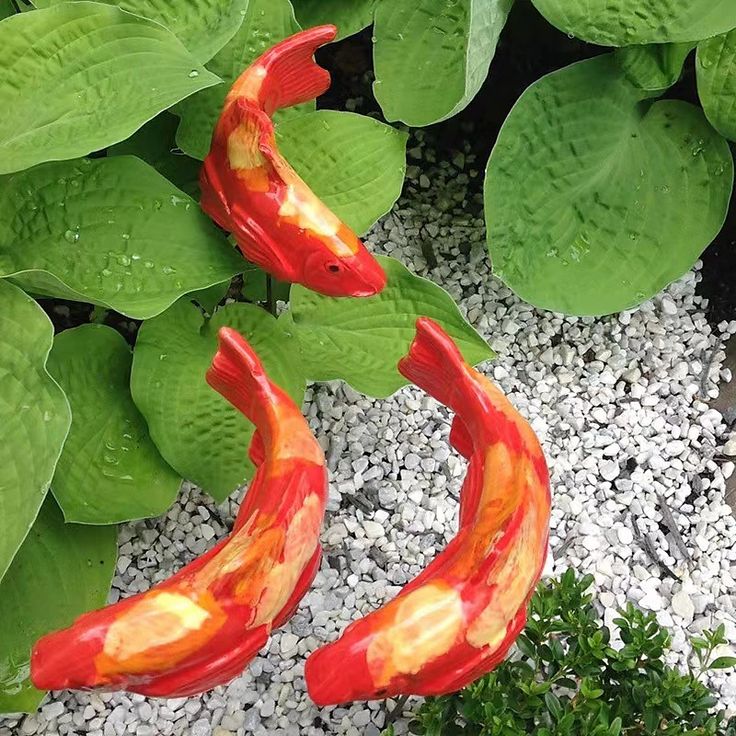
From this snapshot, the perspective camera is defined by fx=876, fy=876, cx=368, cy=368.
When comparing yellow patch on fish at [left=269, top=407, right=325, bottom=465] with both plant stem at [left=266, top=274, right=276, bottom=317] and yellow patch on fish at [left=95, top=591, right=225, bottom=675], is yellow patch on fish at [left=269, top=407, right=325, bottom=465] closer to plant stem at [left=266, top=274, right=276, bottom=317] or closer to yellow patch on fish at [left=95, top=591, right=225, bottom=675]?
yellow patch on fish at [left=95, top=591, right=225, bottom=675]

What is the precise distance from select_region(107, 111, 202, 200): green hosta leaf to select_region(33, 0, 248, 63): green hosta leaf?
20 cm

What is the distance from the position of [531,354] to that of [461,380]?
0.71 meters

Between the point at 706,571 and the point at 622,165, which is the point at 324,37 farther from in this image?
the point at 706,571

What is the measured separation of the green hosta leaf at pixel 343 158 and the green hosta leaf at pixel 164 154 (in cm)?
17

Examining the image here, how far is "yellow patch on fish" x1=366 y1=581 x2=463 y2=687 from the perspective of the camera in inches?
21.6

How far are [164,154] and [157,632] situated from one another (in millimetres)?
746

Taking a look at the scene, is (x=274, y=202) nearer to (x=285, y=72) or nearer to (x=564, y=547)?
(x=285, y=72)

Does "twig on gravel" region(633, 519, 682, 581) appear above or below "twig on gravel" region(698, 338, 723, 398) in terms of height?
below

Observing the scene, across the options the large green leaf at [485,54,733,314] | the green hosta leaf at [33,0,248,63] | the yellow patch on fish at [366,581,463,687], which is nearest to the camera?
the yellow patch on fish at [366,581,463,687]

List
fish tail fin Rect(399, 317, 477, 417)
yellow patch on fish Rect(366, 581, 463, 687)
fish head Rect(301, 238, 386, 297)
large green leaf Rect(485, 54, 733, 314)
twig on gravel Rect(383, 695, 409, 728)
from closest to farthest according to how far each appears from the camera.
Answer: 1. yellow patch on fish Rect(366, 581, 463, 687)
2. fish tail fin Rect(399, 317, 477, 417)
3. fish head Rect(301, 238, 386, 297)
4. twig on gravel Rect(383, 695, 409, 728)
5. large green leaf Rect(485, 54, 733, 314)

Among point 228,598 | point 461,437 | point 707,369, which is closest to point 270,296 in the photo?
point 461,437

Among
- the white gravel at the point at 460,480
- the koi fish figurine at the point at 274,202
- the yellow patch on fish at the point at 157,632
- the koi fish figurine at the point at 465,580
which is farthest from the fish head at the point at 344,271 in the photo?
the white gravel at the point at 460,480

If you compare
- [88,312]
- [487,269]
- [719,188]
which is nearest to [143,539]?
[88,312]

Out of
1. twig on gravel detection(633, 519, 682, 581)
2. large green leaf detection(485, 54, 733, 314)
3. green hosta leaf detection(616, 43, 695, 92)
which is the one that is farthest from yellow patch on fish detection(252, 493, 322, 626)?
green hosta leaf detection(616, 43, 695, 92)
